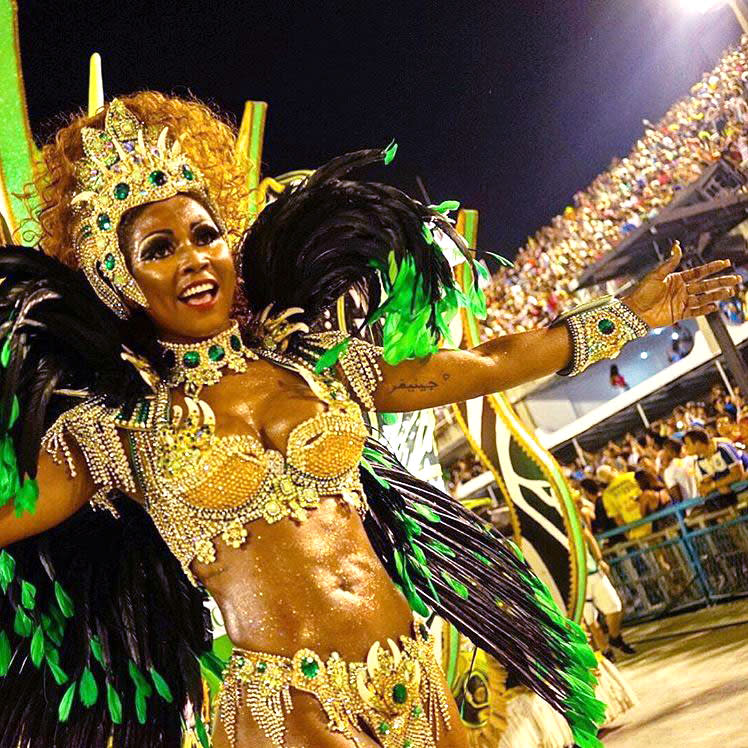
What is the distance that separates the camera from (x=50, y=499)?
2.08m

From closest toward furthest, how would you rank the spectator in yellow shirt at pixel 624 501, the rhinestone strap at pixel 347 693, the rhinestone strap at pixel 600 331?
the rhinestone strap at pixel 347 693, the rhinestone strap at pixel 600 331, the spectator in yellow shirt at pixel 624 501

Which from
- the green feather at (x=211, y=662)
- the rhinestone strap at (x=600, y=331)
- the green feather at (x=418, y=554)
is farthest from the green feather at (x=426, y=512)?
the green feather at (x=211, y=662)

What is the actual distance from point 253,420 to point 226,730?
2.26 ft

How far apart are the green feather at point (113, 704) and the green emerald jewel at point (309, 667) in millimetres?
567

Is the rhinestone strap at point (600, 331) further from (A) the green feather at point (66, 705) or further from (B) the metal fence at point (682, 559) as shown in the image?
(B) the metal fence at point (682, 559)

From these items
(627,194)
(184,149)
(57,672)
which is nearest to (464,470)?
(627,194)

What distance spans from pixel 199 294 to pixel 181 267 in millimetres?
74

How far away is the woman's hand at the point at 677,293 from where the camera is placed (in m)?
2.32

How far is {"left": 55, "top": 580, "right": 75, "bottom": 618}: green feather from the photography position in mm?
2258

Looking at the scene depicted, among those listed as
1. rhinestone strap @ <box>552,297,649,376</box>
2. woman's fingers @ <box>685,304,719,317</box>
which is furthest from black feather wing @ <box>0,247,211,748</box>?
woman's fingers @ <box>685,304,719,317</box>

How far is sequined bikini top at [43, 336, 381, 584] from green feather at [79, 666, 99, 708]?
378mm

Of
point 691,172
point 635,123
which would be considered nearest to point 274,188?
point 691,172

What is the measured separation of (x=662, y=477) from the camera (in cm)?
826

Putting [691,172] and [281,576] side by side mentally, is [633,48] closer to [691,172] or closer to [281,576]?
[691,172]
